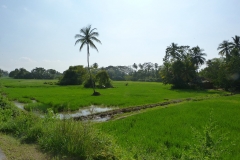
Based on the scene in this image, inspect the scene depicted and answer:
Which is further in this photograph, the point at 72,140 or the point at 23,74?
the point at 23,74

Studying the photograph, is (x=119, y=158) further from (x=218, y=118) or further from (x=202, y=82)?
(x=202, y=82)

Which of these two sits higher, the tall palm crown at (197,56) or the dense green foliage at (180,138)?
the tall palm crown at (197,56)

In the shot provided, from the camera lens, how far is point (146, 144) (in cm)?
593

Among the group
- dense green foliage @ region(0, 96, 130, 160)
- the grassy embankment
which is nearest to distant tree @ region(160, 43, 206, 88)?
the grassy embankment

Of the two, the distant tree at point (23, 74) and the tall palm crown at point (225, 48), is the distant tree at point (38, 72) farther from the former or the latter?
the tall palm crown at point (225, 48)

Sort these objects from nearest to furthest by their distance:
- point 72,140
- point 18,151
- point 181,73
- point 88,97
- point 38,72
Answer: point 72,140 < point 18,151 < point 88,97 < point 181,73 < point 38,72

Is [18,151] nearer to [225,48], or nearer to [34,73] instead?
[225,48]

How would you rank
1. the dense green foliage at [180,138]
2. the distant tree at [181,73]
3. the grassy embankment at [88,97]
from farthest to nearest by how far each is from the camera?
1. the distant tree at [181,73]
2. the grassy embankment at [88,97]
3. the dense green foliage at [180,138]

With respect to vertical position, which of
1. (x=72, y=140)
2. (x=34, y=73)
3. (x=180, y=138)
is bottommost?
(x=180, y=138)

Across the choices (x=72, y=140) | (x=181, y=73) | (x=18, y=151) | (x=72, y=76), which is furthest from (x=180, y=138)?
(x=72, y=76)

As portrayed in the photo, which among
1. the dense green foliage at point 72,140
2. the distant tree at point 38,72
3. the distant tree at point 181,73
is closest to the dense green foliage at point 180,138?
the dense green foliage at point 72,140

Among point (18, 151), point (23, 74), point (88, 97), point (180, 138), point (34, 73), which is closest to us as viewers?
point (18, 151)

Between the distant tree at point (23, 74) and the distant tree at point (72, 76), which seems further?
the distant tree at point (23, 74)

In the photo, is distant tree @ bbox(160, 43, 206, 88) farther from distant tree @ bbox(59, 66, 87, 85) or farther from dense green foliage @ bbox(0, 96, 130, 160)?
dense green foliage @ bbox(0, 96, 130, 160)
